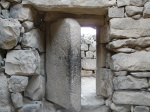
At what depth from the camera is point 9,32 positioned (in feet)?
5.50

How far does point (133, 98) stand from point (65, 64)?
740 mm

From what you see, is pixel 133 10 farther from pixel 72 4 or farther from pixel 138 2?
pixel 72 4

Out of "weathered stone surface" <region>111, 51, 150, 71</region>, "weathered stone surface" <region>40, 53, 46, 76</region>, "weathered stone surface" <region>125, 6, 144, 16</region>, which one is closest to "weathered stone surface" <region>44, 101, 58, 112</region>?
"weathered stone surface" <region>40, 53, 46, 76</region>

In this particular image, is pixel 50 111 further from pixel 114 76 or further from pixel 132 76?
pixel 132 76

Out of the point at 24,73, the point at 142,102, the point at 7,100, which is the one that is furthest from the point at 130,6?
the point at 7,100

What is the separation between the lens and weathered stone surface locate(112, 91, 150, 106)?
5.61ft

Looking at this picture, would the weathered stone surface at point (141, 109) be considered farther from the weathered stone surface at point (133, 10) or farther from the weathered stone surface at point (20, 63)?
the weathered stone surface at point (20, 63)

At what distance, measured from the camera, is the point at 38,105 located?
1.86 meters

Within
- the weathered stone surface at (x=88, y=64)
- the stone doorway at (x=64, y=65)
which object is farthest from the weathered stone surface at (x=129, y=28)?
the weathered stone surface at (x=88, y=64)

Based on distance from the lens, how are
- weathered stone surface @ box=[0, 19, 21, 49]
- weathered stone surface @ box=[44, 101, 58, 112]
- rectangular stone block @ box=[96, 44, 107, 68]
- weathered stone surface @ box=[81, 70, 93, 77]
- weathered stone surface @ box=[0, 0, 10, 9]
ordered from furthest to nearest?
weathered stone surface @ box=[81, 70, 93, 77] → rectangular stone block @ box=[96, 44, 107, 68] → weathered stone surface @ box=[44, 101, 58, 112] → weathered stone surface @ box=[0, 0, 10, 9] → weathered stone surface @ box=[0, 19, 21, 49]

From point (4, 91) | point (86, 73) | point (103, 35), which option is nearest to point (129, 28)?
point (103, 35)

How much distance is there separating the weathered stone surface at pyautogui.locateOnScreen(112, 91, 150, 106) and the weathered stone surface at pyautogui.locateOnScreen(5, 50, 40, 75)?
87 centimetres

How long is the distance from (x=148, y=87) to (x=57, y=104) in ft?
3.21

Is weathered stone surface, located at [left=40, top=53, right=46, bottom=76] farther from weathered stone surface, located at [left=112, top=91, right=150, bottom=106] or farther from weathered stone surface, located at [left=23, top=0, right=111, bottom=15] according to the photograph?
weathered stone surface, located at [left=112, top=91, right=150, bottom=106]
